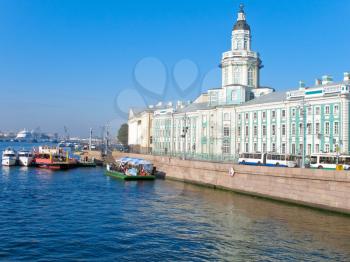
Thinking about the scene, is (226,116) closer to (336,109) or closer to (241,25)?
(241,25)

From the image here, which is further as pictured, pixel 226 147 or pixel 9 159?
pixel 9 159

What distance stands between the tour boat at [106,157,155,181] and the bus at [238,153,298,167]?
12349mm

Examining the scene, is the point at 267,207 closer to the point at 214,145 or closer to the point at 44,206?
the point at 44,206

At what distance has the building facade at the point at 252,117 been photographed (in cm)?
4578

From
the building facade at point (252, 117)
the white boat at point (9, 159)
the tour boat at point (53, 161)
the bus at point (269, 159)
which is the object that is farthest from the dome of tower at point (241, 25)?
the white boat at point (9, 159)

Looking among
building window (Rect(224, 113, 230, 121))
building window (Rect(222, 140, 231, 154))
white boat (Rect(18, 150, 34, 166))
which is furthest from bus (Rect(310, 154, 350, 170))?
white boat (Rect(18, 150, 34, 166))

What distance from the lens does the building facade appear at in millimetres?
45781

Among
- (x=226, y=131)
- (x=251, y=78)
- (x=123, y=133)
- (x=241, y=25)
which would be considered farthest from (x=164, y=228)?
(x=123, y=133)

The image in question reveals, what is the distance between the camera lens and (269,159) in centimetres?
4734

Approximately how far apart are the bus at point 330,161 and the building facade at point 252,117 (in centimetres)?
170

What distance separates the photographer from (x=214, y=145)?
6425 centimetres

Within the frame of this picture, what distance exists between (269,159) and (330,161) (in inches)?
361

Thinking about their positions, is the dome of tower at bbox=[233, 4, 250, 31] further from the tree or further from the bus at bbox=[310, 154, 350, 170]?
the tree

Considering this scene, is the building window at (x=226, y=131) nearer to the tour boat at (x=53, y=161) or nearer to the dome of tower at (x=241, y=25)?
the dome of tower at (x=241, y=25)
